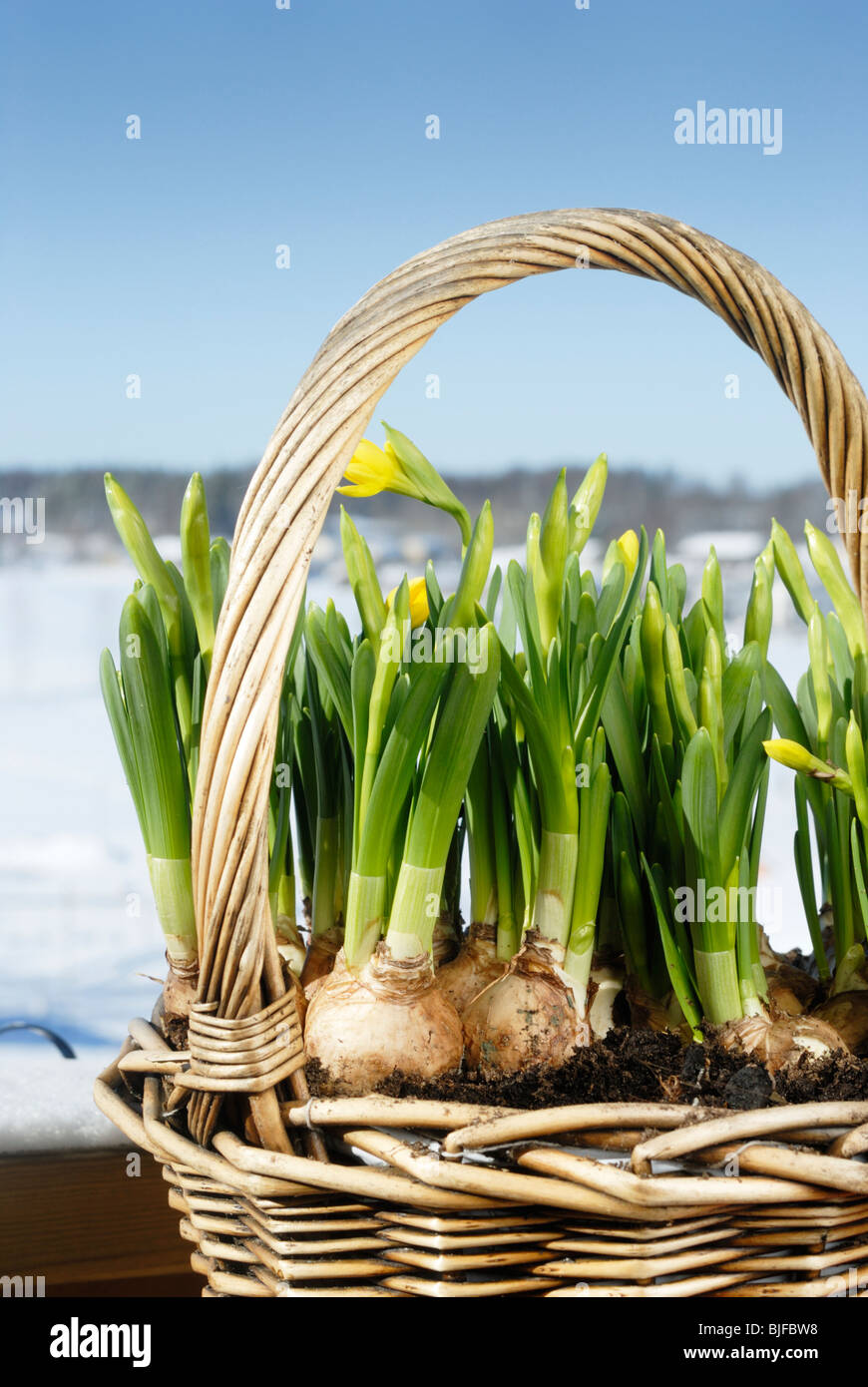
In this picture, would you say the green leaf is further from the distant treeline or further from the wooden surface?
the distant treeline

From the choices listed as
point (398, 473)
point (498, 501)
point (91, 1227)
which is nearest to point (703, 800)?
point (398, 473)

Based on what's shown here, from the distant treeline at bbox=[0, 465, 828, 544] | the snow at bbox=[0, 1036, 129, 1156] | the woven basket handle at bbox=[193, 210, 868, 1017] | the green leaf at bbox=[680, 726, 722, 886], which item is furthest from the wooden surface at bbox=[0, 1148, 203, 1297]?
the distant treeline at bbox=[0, 465, 828, 544]

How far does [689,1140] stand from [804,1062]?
151 mm

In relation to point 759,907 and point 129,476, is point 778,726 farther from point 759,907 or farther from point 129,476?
point 129,476

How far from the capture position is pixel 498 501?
2.20 metres

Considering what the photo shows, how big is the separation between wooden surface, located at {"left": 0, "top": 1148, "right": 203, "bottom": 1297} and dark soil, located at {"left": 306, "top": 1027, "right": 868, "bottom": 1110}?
347 mm

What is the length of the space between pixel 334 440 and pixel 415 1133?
350mm

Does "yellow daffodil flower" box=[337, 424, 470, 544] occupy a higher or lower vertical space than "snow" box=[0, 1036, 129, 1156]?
higher

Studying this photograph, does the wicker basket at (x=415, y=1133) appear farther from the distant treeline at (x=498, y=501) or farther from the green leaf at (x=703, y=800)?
the distant treeline at (x=498, y=501)

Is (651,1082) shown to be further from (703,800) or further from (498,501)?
(498,501)

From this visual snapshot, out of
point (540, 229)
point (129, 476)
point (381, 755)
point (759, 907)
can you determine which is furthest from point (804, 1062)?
point (129, 476)

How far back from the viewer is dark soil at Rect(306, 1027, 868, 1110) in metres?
0.57

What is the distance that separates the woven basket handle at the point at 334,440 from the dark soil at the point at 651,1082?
122mm

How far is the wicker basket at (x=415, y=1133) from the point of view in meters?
0.50
